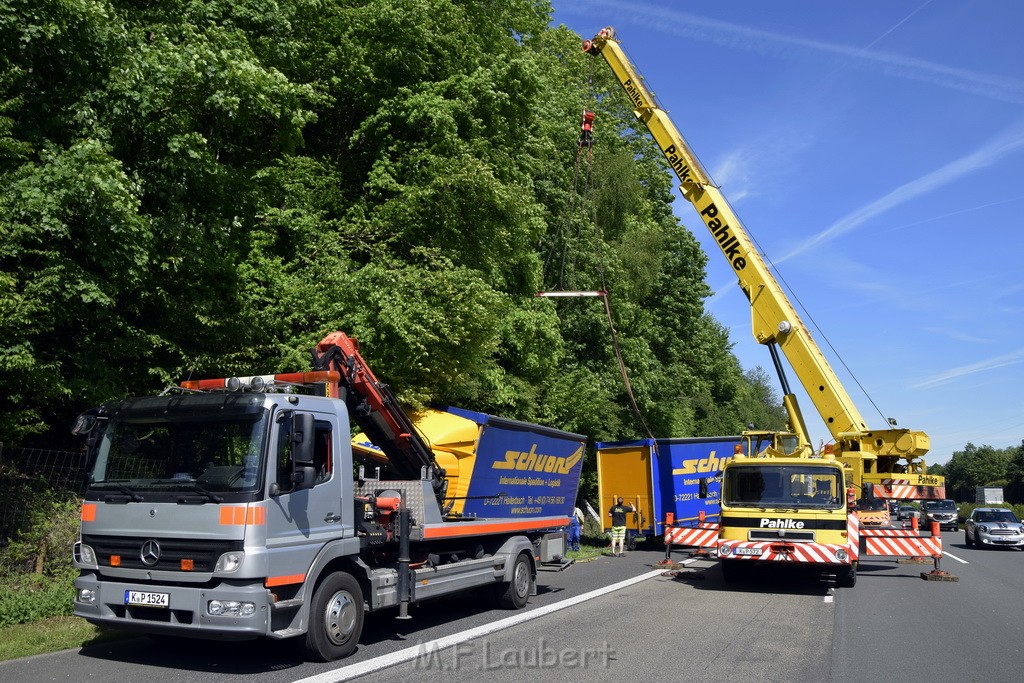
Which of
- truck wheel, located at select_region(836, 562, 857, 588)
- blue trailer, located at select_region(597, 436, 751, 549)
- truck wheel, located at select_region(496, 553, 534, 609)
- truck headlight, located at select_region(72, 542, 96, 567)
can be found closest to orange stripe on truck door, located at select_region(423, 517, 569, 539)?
truck wheel, located at select_region(496, 553, 534, 609)

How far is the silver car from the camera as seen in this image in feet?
93.2

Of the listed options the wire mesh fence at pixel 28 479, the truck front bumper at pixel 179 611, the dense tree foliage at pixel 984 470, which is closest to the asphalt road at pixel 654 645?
the truck front bumper at pixel 179 611

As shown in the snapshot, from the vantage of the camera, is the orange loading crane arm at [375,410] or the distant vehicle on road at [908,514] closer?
the orange loading crane arm at [375,410]

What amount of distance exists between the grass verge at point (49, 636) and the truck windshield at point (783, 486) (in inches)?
392

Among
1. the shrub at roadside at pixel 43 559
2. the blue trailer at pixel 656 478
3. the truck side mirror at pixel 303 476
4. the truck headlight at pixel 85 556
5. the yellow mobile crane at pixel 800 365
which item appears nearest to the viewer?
the truck side mirror at pixel 303 476

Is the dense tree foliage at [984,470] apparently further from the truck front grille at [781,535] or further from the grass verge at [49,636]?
the grass verge at [49,636]

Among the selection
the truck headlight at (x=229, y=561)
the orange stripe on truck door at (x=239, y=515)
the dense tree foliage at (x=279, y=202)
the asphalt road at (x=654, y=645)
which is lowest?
the asphalt road at (x=654, y=645)

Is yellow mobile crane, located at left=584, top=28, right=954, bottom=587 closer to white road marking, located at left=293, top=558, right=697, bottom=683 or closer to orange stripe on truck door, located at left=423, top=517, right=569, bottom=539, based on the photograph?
white road marking, located at left=293, top=558, right=697, bottom=683

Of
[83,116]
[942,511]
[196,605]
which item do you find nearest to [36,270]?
[83,116]

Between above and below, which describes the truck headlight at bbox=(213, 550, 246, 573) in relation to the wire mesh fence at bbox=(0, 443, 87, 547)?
below

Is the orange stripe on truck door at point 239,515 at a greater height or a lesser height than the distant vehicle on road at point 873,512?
greater

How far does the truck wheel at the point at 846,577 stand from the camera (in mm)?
14320

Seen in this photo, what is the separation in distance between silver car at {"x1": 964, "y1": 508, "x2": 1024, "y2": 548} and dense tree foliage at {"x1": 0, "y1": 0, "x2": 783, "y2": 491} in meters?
14.3

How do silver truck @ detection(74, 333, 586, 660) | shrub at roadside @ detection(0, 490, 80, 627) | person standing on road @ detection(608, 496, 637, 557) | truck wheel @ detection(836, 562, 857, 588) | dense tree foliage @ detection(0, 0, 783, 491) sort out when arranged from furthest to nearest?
person standing on road @ detection(608, 496, 637, 557), truck wheel @ detection(836, 562, 857, 588), dense tree foliage @ detection(0, 0, 783, 491), shrub at roadside @ detection(0, 490, 80, 627), silver truck @ detection(74, 333, 586, 660)
